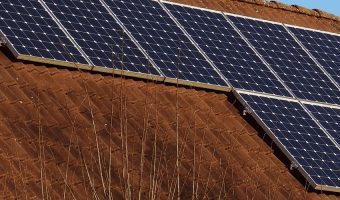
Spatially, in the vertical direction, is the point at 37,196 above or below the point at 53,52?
below

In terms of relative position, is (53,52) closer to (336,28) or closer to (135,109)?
(135,109)

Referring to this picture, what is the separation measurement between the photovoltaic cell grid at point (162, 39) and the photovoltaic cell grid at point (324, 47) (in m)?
3.58

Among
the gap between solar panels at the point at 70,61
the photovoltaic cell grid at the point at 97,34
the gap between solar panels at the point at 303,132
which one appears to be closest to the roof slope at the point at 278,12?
the photovoltaic cell grid at the point at 97,34

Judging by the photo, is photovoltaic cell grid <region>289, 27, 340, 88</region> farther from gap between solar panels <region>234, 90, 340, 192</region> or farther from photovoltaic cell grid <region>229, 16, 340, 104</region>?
gap between solar panels <region>234, 90, 340, 192</region>

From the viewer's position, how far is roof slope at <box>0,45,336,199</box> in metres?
11.5

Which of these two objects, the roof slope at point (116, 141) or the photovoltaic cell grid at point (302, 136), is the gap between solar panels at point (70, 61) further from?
the photovoltaic cell grid at point (302, 136)

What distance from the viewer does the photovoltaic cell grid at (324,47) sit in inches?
729

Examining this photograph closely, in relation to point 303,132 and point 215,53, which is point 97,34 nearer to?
point 215,53

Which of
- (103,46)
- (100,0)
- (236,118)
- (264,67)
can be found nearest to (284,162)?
(236,118)

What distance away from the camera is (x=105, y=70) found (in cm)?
1456

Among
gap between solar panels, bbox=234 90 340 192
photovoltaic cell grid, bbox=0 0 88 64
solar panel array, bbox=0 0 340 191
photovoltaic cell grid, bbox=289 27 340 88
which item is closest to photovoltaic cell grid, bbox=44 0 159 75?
solar panel array, bbox=0 0 340 191

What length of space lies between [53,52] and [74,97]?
3.24 feet

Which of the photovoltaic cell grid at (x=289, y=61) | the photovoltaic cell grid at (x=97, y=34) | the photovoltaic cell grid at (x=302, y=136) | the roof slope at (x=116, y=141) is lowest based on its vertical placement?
the roof slope at (x=116, y=141)

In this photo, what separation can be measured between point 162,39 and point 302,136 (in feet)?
11.3
